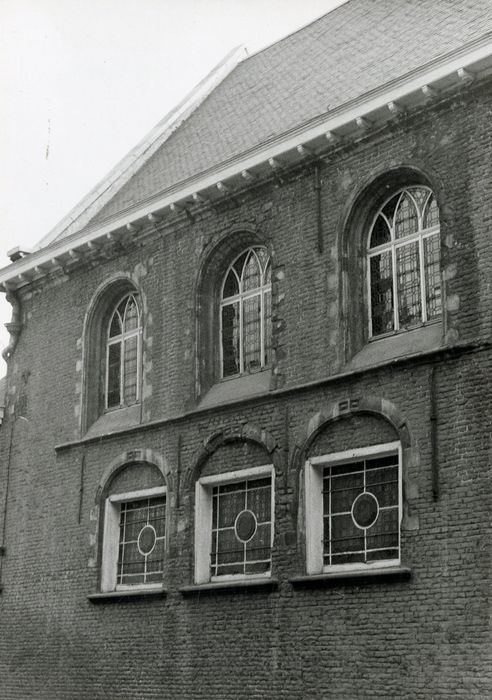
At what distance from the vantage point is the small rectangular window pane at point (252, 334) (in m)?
15.5

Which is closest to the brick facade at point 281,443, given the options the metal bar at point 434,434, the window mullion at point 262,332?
the metal bar at point 434,434

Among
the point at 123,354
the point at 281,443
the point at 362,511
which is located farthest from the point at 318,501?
the point at 123,354

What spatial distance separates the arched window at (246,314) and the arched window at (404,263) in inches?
73.4

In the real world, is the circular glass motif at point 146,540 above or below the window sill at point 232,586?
above

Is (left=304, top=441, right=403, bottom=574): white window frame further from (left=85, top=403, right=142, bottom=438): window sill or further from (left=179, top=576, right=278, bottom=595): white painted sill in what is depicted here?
(left=85, top=403, right=142, bottom=438): window sill

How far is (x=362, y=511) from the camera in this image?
520 inches

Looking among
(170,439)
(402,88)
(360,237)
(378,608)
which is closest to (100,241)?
(170,439)

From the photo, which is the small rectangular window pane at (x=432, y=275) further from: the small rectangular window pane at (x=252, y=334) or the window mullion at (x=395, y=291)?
the small rectangular window pane at (x=252, y=334)

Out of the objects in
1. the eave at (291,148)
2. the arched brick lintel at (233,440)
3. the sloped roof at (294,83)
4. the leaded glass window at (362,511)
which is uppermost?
the sloped roof at (294,83)

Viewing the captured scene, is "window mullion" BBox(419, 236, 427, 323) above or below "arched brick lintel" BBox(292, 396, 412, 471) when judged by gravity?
above

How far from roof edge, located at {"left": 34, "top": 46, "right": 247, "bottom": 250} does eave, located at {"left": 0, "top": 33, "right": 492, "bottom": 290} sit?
4.84ft

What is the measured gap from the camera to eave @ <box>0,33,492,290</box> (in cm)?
1276

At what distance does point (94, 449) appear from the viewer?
1720 cm

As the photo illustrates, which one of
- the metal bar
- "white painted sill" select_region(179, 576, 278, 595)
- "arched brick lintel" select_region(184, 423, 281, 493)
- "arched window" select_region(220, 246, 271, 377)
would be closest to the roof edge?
"arched window" select_region(220, 246, 271, 377)
